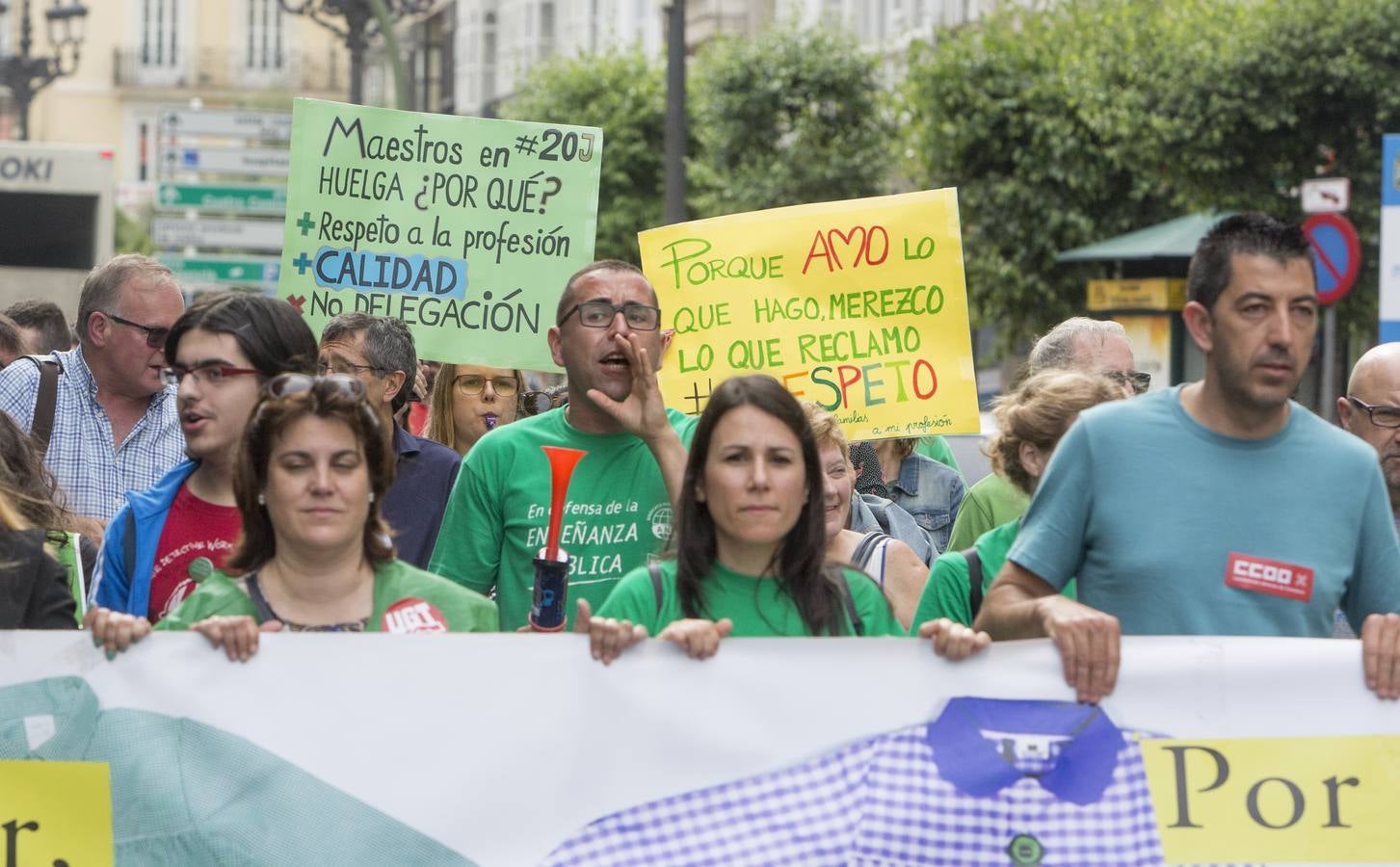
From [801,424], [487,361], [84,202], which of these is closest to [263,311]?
[801,424]

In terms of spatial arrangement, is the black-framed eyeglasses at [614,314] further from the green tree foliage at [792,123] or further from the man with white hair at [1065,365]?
the green tree foliage at [792,123]

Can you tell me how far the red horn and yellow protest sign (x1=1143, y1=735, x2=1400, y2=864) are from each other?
1414 millimetres

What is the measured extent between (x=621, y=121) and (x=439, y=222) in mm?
27897

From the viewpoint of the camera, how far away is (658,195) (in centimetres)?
3444

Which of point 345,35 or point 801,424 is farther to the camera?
point 345,35

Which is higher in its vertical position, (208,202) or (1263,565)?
(208,202)

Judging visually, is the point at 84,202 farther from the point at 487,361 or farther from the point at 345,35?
the point at 487,361

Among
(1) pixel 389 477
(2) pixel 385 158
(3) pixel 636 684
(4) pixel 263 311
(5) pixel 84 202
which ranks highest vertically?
(5) pixel 84 202

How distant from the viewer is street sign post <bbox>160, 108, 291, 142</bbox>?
22078mm

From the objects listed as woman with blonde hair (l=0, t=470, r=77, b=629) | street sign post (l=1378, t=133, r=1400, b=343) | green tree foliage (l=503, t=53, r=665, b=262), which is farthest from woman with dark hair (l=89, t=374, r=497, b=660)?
green tree foliage (l=503, t=53, r=665, b=262)

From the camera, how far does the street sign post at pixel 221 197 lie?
22266mm

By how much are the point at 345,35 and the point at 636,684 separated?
15.9m

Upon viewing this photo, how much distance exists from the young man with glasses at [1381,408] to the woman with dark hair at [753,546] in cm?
195

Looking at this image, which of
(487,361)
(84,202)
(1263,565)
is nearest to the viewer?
(1263,565)
